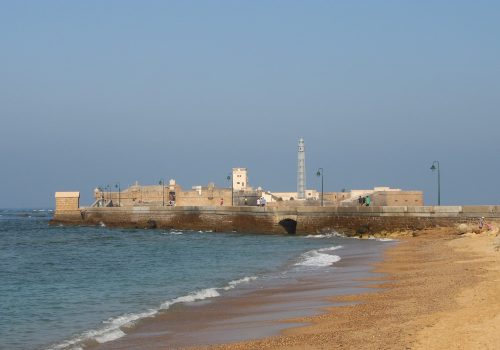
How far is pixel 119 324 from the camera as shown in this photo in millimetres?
16438

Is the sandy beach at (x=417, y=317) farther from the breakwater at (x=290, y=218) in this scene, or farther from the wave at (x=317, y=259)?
the breakwater at (x=290, y=218)

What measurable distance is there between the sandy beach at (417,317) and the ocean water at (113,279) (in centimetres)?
424

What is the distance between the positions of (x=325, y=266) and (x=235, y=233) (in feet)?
118

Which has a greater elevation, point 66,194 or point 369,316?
point 66,194

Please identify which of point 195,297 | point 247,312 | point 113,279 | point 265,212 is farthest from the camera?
point 265,212

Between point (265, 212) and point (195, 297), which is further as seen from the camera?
point (265, 212)

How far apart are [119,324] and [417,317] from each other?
654cm

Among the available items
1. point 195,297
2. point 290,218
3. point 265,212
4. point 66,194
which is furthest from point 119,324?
point 66,194

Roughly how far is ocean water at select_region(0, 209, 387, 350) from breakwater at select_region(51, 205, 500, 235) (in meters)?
6.41

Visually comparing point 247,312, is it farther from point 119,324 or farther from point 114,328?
point 114,328

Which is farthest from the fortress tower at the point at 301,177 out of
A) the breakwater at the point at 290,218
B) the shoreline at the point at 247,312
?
the shoreline at the point at 247,312

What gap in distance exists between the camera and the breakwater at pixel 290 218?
4938cm

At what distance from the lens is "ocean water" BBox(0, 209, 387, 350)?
16.6 meters

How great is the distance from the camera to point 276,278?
84.9ft
